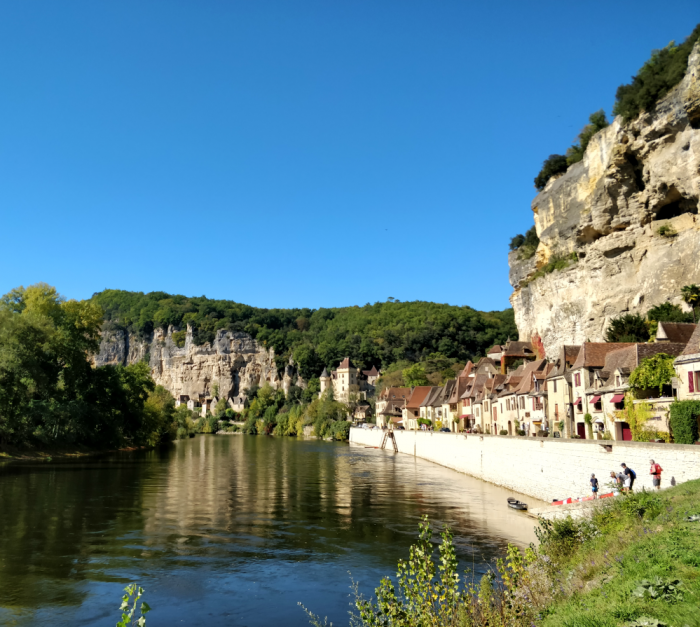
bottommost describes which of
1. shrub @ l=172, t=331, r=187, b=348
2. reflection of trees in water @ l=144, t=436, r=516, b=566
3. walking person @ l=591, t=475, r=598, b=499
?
reflection of trees in water @ l=144, t=436, r=516, b=566

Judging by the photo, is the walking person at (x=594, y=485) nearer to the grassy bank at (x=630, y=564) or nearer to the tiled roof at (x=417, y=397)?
the grassy bank at (x=630, y=564)

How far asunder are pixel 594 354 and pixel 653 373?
8.45m

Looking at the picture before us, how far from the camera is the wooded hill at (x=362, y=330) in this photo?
142 m

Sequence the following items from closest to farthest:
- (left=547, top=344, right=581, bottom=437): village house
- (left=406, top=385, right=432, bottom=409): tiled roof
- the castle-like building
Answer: (left=547, top=344, right=581, bottom=437): village house
(left=406, top=385, right=432, bottom=409): tiled roof
the castle-like building

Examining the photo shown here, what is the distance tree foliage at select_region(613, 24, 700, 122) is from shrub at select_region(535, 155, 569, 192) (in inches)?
678

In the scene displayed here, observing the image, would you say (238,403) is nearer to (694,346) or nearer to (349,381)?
(349,381)

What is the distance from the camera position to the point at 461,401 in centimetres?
6588

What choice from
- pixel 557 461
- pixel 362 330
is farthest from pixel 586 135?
pixel 362 330

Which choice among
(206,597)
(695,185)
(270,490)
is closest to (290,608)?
(206,597)

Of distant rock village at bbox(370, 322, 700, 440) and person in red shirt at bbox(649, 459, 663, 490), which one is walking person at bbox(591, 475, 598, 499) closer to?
person in red shirt at bbox(649, 459, 663, 490)

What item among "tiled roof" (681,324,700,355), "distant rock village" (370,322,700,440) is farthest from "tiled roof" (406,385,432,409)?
"tiled roof" (681,324,700,355)

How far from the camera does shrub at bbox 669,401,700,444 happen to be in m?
20.9

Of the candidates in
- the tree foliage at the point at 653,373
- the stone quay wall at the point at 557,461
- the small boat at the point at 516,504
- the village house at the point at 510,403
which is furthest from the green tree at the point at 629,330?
the small boat at the point at 516,504

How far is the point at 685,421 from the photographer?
69.5ft
